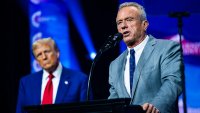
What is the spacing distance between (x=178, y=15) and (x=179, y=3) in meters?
1.07

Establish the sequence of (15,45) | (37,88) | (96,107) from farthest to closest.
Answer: (15,45) → (37,88) → (96,107)

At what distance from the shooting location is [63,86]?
465 centimetres

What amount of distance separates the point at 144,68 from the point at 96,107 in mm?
782

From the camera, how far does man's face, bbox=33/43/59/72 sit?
15.7ft

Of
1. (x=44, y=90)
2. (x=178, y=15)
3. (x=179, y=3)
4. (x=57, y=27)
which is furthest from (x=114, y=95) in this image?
(x=57, y=27)

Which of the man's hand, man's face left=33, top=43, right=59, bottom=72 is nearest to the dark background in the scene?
man's face left=33, top=43, right=59, bottom=72

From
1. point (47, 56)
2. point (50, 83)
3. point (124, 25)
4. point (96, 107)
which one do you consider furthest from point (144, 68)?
point (47, 56)

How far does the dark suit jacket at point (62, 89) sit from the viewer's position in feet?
15.0

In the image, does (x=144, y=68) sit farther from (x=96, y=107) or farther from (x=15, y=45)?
(x=15, y=45)

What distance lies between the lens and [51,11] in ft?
22.6

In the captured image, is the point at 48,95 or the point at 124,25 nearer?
the point at 124,25

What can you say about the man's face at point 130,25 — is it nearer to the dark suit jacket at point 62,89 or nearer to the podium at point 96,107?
the podium at point 96,107

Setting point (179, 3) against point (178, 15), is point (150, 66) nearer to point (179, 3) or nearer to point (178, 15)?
point (178, 15)

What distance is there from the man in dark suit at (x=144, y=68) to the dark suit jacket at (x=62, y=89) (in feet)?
3.84
